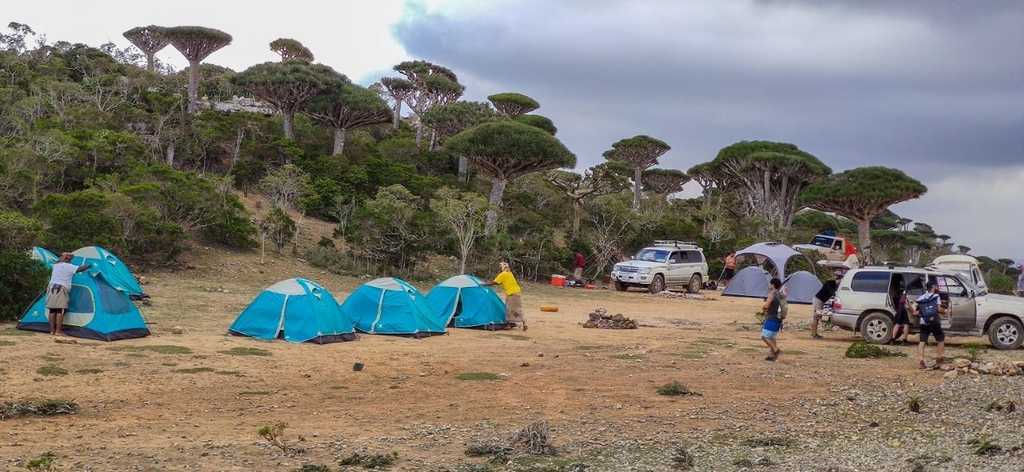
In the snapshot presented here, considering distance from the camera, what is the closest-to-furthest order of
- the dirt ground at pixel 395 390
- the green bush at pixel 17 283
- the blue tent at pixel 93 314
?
1. the dirt ground at pixel 395 390
2. the blue tent at pixel 93 314
3. the green bush at pixel 17 283

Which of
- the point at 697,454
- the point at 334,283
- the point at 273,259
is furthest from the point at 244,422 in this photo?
the point at 273,259

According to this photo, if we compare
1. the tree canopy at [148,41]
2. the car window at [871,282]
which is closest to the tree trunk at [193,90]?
the tree canopy at [148,41]

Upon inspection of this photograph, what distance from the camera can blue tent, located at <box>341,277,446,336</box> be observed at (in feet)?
53.6

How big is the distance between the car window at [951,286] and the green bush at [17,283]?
16.8 metres

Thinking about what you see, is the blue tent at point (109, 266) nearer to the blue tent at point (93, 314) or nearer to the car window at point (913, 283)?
the blue tent at point (93, 314)

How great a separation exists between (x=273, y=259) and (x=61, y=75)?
24.6m

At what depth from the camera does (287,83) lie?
41.1 m

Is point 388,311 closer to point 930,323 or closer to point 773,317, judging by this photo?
point 773,317

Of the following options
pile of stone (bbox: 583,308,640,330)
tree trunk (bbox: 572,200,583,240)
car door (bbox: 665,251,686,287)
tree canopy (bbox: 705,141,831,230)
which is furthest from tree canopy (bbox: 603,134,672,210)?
pile of stone (bbox: 583,308,640,330)

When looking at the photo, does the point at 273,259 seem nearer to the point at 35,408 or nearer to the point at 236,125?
the point at 236,125

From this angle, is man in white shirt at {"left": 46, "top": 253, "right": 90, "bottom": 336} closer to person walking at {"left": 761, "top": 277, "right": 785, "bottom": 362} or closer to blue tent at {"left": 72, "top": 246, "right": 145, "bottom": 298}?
blue tent at {"left": 72, "top": 246, "right": 145, "bottom": 298}

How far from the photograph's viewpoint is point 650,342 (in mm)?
16531

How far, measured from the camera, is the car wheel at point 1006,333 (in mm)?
15633

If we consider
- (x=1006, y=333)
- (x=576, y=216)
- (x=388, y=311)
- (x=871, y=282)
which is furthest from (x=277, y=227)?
(x=1006, y=333)
